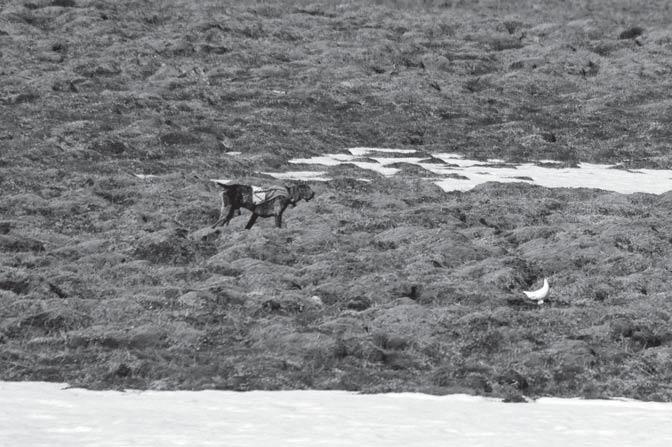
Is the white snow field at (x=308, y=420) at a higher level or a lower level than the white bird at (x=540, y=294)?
higher

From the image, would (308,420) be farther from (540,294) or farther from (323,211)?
(323,211)

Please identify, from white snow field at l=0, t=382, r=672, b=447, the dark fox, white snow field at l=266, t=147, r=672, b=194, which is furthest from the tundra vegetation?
white snow field at l=266, t=147, r=672, b=194

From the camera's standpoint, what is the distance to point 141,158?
40.6 m

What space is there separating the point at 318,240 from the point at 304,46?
121ft

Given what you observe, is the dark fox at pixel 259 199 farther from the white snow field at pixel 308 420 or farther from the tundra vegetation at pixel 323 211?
the white snow field at pixel 308 420

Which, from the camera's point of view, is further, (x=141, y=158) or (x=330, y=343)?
(x=141, y=158)

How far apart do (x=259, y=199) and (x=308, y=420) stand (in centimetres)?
1267

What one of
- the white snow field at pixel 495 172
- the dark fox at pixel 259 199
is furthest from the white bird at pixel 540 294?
the white snow field at pixel 495 172

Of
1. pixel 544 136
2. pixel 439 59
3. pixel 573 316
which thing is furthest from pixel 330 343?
pixel 439 59

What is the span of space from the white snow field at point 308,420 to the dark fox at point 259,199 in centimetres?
1075

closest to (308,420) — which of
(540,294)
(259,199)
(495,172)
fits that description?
(540,294)

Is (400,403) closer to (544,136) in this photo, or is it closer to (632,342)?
(632,342)

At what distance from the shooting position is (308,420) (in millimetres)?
16281

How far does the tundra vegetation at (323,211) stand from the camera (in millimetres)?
19891
